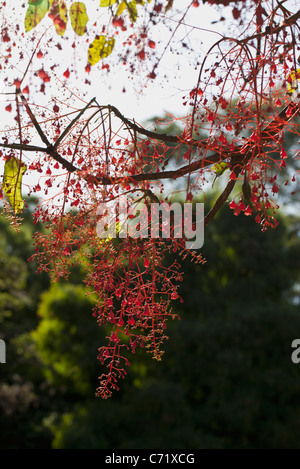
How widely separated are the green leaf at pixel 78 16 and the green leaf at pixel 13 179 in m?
0.30

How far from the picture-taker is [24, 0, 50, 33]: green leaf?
0.99m

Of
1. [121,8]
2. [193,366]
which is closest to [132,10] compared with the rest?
[121,8]

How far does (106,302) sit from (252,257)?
685cm

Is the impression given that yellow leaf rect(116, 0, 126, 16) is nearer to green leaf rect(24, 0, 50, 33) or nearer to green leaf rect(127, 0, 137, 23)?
green leaf rect(127, 0, 137, 23)

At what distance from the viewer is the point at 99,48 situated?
3.69 ft

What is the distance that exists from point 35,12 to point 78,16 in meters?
0.11

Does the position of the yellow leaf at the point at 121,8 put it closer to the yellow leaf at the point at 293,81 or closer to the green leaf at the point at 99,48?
the green leaf at the point at 99,48

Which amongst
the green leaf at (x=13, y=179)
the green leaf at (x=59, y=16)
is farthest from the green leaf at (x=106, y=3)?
the green leaf at (x=13, y=179)

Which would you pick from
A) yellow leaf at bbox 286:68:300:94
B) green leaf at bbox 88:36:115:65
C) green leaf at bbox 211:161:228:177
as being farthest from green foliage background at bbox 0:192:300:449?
green leaf at bbox 88:36:115:65

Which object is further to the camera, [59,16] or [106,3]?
[106,3]

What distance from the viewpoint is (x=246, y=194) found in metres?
1.13

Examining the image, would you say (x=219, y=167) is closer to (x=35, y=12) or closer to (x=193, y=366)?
(x=35, y=12)

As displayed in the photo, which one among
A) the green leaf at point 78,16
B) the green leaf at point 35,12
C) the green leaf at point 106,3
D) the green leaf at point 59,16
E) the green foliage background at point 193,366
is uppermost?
the green leaf at point 106,3

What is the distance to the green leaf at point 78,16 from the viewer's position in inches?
42.0
